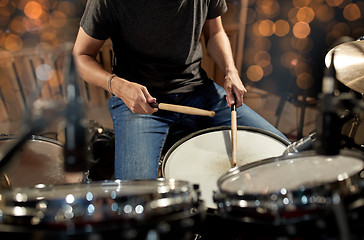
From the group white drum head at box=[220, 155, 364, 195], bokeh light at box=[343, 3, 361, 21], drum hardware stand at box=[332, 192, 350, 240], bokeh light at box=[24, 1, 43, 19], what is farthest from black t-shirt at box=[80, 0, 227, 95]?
bokeh light at box=[343, 3, 361, 21]

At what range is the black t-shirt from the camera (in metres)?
1.26

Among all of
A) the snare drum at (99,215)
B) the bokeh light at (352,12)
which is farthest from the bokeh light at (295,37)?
the snare drum at (99,215)

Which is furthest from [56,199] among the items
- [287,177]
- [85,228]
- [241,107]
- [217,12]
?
[217,12]

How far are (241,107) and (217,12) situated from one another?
517 millimetres

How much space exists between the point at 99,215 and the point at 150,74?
0.92m

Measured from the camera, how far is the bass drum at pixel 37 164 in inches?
43.3

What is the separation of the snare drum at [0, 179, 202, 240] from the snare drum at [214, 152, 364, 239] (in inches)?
4.3

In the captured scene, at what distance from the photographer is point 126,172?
1.16m

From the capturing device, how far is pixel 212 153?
3.67 ft

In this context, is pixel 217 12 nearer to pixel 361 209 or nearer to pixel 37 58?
pixel 361 209

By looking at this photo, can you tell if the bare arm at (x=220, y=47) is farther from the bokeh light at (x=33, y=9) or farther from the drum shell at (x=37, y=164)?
the bokeh light at (x=33, y=9)

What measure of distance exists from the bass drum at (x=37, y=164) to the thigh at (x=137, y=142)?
22 centimetres

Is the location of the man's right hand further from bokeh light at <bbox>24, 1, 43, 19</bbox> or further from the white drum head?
bokeh light at <bbox>24, 1, 43, 19</bbox>

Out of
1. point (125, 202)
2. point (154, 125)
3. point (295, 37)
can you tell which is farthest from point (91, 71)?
point (295, 37)
